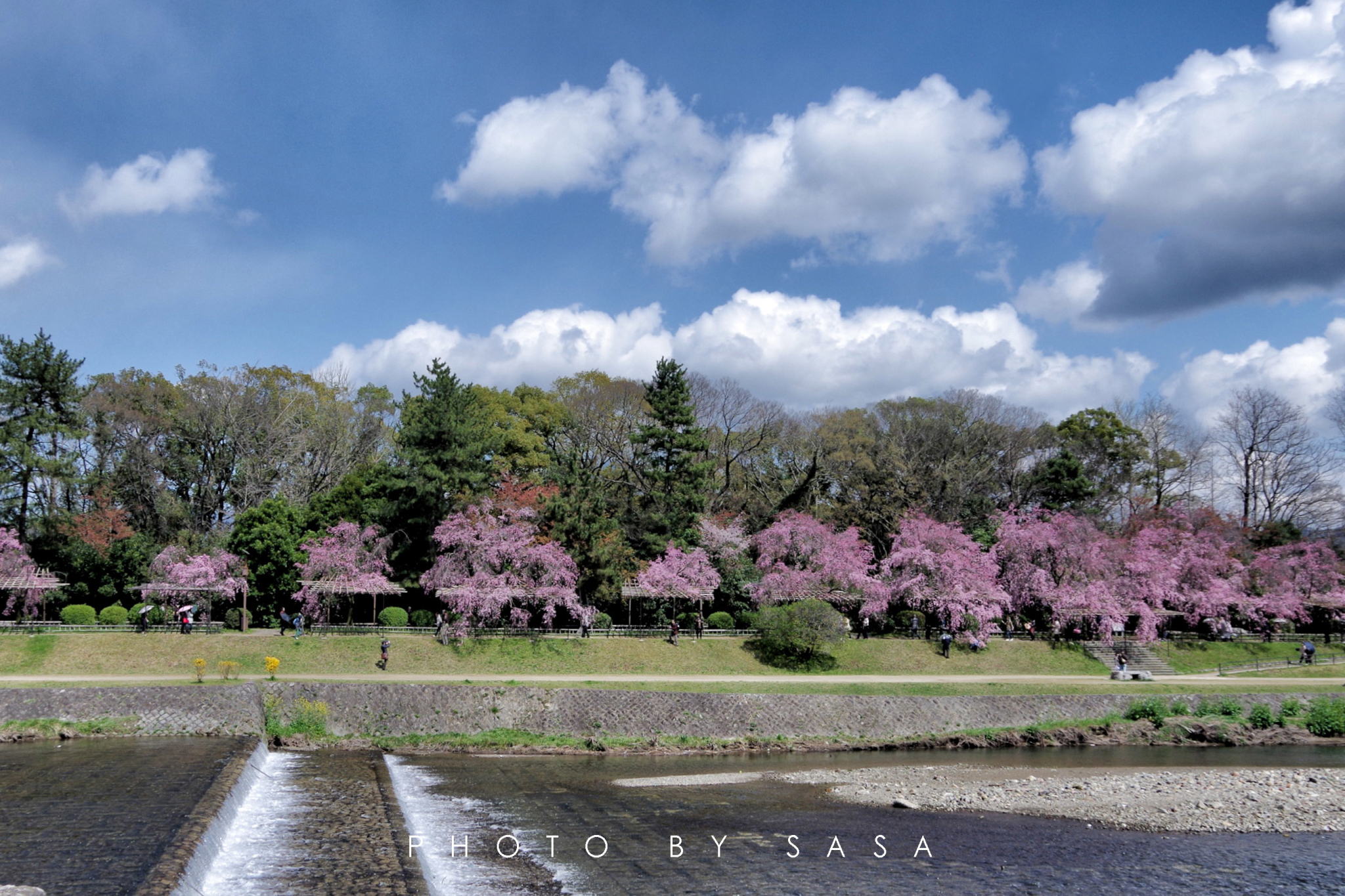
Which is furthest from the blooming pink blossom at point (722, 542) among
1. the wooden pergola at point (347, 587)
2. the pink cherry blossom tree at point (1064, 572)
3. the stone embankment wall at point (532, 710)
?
the stone embankment wall at point (532, 710)

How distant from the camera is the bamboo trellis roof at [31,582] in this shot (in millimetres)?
37781

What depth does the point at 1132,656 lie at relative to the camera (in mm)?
43531

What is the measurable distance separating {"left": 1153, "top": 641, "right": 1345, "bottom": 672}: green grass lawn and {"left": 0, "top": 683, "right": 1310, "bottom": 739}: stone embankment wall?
17.8 metres

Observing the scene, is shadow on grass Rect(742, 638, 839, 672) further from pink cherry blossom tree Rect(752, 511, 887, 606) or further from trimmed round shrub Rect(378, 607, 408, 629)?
trimmed round shrub Rect(378, 607, 408, 629)

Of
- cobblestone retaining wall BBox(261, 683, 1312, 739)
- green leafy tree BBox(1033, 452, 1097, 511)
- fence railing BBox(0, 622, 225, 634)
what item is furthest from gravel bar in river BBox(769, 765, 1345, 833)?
green leafy tree BBox(1033, 452, 1097, 511)

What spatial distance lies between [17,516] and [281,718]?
31032 mm

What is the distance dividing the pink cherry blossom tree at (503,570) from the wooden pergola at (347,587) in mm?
1817

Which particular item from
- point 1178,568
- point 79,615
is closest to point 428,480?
point 79,615

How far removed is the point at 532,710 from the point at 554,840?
12435 mm

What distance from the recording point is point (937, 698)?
30625 mm

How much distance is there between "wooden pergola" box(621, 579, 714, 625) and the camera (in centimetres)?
4284

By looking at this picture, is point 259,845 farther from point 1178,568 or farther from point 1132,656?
point 1178,568

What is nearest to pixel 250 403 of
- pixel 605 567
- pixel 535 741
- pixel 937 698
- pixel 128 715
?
pixel 605 567

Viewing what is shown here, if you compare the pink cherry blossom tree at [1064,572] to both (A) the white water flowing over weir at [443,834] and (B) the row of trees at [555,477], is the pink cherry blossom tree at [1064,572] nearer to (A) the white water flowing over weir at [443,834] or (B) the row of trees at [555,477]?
(B) the row of trees at [555,477]
